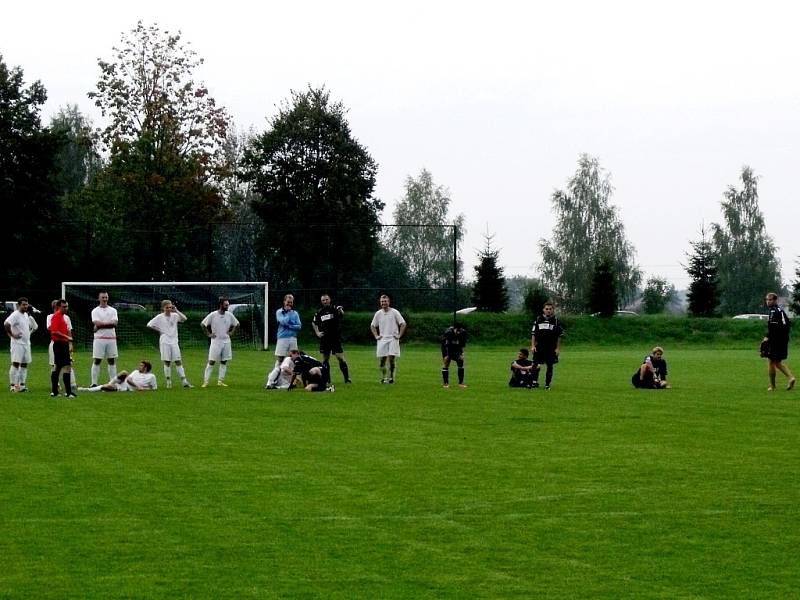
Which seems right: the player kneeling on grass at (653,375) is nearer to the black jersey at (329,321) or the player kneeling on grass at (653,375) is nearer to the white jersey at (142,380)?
the black jersey at (329,321)

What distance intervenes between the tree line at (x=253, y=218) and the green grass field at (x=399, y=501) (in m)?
31.5

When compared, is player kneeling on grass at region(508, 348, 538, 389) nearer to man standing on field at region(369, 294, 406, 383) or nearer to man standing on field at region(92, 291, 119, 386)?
man standing on field at region(369, 294, 406, 383)

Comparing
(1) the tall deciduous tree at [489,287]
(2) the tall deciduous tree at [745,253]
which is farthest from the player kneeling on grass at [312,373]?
(2) the tall deciduous tree at [745,253]

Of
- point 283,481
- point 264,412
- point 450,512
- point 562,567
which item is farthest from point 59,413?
point 562,567

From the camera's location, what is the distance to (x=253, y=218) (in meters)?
91.4

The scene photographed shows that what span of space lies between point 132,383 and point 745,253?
76.0 meters

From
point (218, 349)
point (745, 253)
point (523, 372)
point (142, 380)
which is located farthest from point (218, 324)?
point (745, 253)

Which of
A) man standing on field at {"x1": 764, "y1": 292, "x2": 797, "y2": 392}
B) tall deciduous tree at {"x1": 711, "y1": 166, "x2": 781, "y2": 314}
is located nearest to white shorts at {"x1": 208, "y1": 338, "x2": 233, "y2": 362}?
man standing on field at {"x1": 764, "y1": 292, "x2": 797, "y2": 392}

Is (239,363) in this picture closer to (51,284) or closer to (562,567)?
(51,284)

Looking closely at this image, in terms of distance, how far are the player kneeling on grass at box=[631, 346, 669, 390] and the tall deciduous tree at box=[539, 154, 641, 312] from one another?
216 ft

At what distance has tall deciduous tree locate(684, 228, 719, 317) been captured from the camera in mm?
69562

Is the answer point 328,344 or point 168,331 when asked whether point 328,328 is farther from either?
point 168,331

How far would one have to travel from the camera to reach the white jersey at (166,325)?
88.5ft

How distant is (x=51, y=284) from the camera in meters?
51.7
